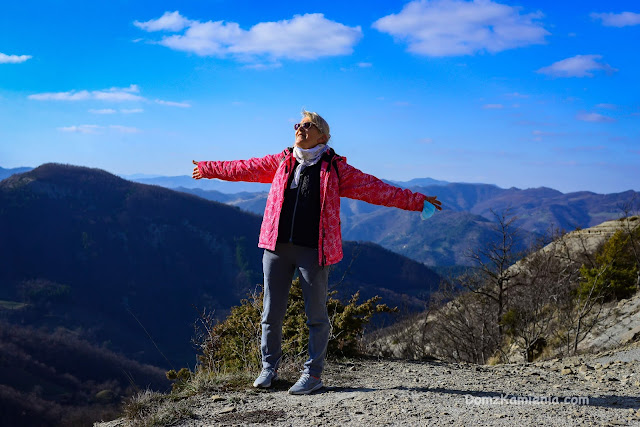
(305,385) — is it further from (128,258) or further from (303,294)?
(128,258)

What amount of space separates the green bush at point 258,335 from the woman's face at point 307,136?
213cm

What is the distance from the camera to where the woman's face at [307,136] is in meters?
4.13

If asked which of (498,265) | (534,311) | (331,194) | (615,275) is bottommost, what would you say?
(534,311)

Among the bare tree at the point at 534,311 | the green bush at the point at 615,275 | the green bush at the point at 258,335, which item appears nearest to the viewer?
the green bush at the point at 258,335

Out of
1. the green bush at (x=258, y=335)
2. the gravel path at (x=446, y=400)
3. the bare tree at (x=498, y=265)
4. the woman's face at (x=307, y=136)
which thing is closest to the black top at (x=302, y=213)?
the woman's face at (x=307, y=136)

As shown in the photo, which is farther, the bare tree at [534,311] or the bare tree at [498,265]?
the bare tree at [498,265]

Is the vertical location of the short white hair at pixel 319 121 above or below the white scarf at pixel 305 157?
above

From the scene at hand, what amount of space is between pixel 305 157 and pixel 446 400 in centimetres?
206

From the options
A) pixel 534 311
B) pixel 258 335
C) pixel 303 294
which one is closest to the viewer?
pixel 303 294

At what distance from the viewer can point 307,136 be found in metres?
4.12

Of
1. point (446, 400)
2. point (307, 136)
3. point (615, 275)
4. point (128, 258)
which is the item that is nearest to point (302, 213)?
point (307, 136)

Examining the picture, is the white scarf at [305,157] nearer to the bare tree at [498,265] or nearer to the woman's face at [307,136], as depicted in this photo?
the woman's face at [307,136]

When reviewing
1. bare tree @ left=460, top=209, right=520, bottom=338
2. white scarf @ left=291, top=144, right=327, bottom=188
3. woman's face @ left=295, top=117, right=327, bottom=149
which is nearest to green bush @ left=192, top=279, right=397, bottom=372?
white scarf @ left=291, top=144, right=327, bottom=188

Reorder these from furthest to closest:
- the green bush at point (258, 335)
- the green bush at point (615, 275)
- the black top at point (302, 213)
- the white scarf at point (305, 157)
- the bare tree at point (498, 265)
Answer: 1. the green bush at point (615, 275)
2. the bare tree at point (498, 265)
3. the green bush at point (258, 335)
4. the white scarf at point (305, 157)
5. the black top at point (302, 213)
